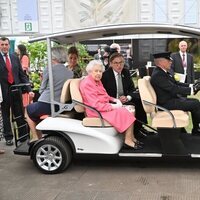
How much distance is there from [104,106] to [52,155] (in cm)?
90

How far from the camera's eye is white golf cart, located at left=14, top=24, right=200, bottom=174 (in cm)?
490

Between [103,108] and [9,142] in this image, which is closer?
[103,108]

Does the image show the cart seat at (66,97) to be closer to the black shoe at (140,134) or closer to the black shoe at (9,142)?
the black shoe at (140,134)

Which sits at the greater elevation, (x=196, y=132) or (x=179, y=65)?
(x=179, y=65)

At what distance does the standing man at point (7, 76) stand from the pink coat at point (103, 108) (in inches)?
69.1

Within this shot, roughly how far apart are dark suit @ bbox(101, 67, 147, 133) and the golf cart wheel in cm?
112

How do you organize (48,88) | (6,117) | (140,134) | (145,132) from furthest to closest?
1. (6,117)
2. (145,132)
3. (140,134)
4. (48,88)

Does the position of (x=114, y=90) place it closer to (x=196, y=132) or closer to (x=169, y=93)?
(x=169, y=93)

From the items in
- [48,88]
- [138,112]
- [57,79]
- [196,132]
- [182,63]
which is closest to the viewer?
[57,79]

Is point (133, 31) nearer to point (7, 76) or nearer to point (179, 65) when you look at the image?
point (7, 76)

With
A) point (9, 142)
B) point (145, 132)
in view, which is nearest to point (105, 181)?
point (145, 132)

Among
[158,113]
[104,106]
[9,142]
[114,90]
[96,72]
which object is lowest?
[9,142]

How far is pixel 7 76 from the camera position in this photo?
6.61 m

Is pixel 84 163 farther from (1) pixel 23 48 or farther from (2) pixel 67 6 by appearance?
(2) pixel 67 6
